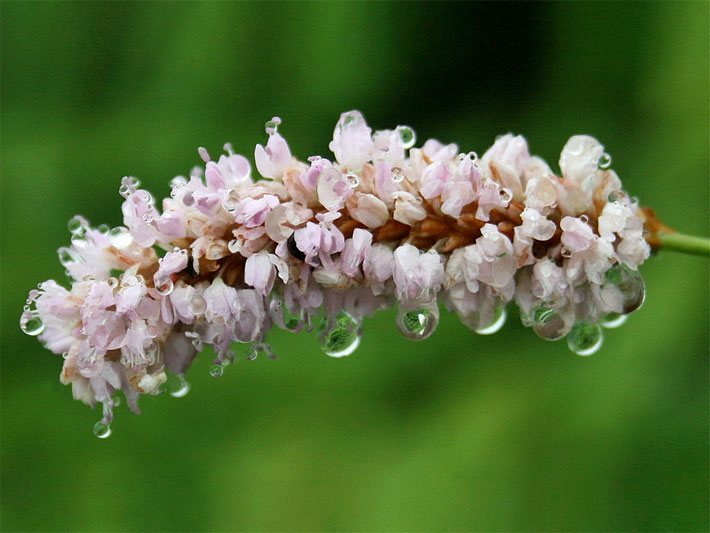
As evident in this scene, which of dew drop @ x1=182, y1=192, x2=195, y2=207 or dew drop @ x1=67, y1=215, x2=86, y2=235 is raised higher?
dew drop @ x1=67, y1=215, x2=86, y2=235

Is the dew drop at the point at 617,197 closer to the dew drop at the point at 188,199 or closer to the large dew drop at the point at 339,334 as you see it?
the large dew drop at the point at 339,334

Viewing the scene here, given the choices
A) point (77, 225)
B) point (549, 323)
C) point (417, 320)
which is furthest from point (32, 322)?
point (549, 323)

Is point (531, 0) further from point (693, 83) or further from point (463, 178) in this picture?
point (463, 178)

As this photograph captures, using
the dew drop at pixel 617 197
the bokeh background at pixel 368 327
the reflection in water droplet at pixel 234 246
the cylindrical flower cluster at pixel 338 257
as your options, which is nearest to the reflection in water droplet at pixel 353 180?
the cylindrical flower cluster at pixel 338 257

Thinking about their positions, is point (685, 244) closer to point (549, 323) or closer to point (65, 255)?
point (549, 323)

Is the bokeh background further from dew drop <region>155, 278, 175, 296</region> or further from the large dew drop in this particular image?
dew drop <region>155, 278, 175, 296</region>

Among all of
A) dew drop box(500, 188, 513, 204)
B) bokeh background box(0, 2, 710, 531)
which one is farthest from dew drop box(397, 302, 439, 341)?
bokeh background box(0, 2, 710, 531)
